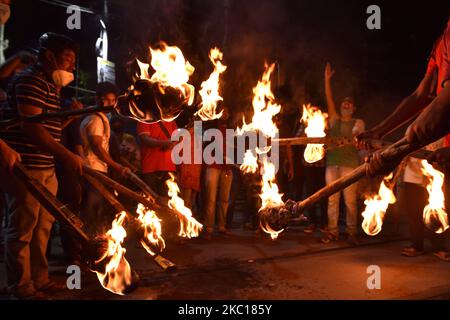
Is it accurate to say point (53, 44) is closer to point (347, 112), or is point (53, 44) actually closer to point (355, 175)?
point (355, 175)

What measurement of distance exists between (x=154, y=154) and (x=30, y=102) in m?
2.41

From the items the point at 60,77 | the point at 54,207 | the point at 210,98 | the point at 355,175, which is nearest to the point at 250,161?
the point at 210,98

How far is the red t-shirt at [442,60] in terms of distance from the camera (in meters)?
3.00

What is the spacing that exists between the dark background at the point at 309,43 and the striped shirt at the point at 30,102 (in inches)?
228

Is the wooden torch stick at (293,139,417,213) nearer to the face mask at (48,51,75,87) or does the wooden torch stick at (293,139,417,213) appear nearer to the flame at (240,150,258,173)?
the flame at (240,150,258,173)

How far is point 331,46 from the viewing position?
34.9 ft

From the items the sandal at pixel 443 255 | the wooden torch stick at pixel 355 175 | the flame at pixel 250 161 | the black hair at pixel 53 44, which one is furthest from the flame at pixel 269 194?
the black hair at pixel 53 44

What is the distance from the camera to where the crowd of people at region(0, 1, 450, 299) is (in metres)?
3.47

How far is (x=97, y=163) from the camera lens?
4.90 m

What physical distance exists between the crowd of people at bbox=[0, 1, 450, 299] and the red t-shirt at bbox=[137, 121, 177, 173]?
15 mm

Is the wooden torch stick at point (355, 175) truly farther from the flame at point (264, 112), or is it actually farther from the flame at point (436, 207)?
the flame at point (264, 112)

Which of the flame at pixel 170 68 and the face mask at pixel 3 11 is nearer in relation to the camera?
the flame at pixel 170 68

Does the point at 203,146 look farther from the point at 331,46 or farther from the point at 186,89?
the point at 331,46

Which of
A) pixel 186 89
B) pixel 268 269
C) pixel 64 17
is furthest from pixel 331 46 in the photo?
pixel 64 17
